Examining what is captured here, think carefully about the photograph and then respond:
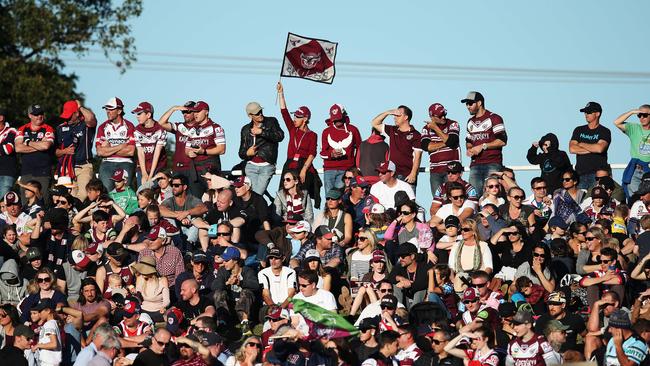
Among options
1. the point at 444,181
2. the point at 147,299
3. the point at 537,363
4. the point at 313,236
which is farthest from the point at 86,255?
the point at 537,363

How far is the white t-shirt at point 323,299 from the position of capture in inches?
785

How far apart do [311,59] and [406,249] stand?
6.13m

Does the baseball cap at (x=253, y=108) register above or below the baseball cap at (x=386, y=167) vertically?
above

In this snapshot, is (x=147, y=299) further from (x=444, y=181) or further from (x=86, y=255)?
(x=444, y=181)

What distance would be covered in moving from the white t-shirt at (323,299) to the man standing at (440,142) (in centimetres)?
483

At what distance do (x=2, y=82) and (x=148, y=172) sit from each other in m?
18.4

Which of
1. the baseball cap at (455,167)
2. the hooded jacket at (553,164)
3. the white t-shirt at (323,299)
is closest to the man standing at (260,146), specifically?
the baseball cap at (455,167)

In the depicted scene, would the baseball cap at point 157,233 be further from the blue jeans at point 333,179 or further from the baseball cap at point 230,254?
the blue jeans at point 333,179

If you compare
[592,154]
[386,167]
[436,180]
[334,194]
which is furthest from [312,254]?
[592,154]

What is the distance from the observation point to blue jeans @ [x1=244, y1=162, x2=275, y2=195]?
81.3 ft

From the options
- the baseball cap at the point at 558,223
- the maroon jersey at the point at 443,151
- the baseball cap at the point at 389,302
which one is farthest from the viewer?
the maroon jersey at the point at 443,151

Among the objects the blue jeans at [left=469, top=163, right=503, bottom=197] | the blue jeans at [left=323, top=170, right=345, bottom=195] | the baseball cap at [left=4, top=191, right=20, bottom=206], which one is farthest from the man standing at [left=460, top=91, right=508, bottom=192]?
the baseball cap at [left=4, top=191, right=20, bottom=206]

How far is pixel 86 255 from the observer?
73.9 ft

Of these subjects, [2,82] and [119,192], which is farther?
[2,82]
